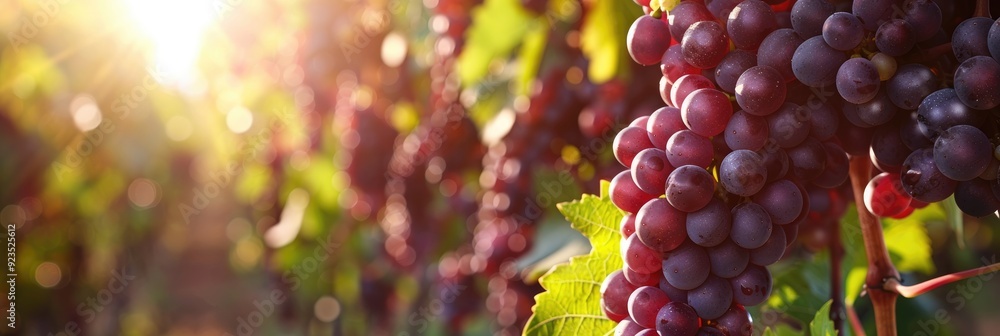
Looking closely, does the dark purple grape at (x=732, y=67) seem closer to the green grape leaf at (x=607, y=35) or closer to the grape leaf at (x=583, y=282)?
the grape leaf at (x=583, y=282)

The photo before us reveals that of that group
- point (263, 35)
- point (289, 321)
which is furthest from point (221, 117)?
point (289, 321)

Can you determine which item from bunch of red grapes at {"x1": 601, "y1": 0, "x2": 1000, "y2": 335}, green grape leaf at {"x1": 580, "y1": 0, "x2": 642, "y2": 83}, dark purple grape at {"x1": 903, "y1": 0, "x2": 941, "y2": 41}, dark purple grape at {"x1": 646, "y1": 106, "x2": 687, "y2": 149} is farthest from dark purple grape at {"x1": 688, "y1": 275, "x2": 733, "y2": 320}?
green grape leaf at {"x1": 580, "y1": 0, "x2": 642, "y2": 83}

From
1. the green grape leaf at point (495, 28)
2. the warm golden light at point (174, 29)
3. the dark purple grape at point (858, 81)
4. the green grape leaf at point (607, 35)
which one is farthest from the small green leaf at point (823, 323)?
the warm golden light at point (174, 29)

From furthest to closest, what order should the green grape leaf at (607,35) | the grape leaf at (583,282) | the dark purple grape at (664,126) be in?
the green grape leaf at (607,35)
the grape leaf at (583,282)
the dark purple grape at (664,126)

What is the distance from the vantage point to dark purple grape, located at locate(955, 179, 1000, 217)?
52cm

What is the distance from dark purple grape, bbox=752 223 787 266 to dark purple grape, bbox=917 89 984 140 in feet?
0.39

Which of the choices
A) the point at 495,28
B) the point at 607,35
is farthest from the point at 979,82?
the point at 495,28

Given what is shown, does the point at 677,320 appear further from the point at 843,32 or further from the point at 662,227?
the point at 843,32

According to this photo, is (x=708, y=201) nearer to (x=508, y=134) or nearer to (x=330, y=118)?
(x=508, y=134)

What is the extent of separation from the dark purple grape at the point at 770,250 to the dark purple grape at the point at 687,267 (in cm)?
4

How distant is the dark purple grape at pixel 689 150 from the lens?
54 cm

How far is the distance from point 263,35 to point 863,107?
252cm

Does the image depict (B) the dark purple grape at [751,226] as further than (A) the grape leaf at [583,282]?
No

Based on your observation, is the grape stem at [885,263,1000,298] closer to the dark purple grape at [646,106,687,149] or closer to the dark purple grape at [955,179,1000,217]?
the dark purple grape at [955,179,1000,217]
